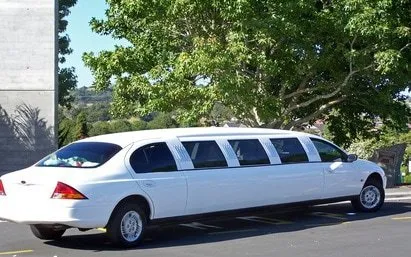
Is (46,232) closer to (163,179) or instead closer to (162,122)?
(163,179)

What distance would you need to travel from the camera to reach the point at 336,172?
12.5 metres

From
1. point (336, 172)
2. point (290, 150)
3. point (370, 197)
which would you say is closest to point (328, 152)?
point (336, 172)

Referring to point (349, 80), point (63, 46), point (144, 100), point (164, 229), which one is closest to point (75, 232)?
point (164, 229)

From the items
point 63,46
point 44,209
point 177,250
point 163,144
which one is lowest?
point 177,250

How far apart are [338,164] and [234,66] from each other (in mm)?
5076

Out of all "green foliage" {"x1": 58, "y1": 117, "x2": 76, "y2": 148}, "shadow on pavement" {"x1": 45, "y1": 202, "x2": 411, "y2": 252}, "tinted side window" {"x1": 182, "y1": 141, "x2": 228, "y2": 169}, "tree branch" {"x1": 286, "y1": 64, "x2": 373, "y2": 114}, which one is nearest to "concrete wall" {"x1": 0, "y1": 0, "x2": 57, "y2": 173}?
"green foliage" {"x1": 58, "y1": 117, "x2": 76, "y2": 148}

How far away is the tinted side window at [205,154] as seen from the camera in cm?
1064

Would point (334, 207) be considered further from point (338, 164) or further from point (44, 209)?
point (44, 209)

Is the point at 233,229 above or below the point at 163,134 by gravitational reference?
below

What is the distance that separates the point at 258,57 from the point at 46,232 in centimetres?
813

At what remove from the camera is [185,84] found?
1741cm

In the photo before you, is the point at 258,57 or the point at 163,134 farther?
the point at 258,57

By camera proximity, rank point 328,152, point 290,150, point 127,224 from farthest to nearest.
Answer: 1. point 328,152
2. point 290,150
3. point 127,224

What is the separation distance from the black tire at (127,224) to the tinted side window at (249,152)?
6.73 feet
